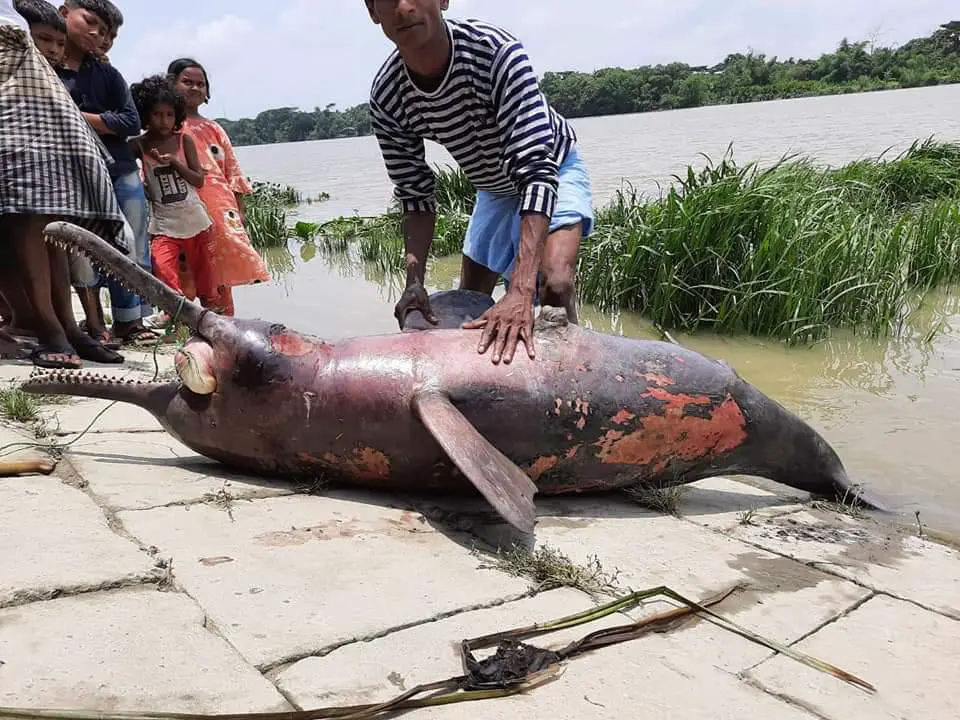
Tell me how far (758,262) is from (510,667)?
5412mm

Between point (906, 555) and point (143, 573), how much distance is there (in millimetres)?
2393

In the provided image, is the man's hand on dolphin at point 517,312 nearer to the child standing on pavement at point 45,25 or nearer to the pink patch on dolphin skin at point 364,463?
the pink patch on dolphin skin at point 364,463

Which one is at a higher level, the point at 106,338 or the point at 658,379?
the point at 658,379

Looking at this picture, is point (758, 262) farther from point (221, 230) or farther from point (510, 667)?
point (510, 667)

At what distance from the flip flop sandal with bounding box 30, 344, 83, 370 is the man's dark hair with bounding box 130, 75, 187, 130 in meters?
1.87

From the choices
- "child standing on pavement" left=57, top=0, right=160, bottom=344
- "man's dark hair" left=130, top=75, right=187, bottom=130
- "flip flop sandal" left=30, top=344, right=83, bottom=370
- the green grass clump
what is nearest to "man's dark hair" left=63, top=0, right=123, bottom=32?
"child standing on pavement" left=57, top=0, right=160, bottom=344

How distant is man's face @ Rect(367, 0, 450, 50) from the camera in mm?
3182

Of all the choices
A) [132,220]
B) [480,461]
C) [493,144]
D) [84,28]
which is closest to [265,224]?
[132,220]

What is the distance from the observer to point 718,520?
320 cm

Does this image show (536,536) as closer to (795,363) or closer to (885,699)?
(885,699)

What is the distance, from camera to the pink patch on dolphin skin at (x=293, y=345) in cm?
307

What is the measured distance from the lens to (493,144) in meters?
3.58

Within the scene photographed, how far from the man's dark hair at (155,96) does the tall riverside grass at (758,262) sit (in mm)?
3634

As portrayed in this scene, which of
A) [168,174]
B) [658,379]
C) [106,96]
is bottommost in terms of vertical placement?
[658,379]
